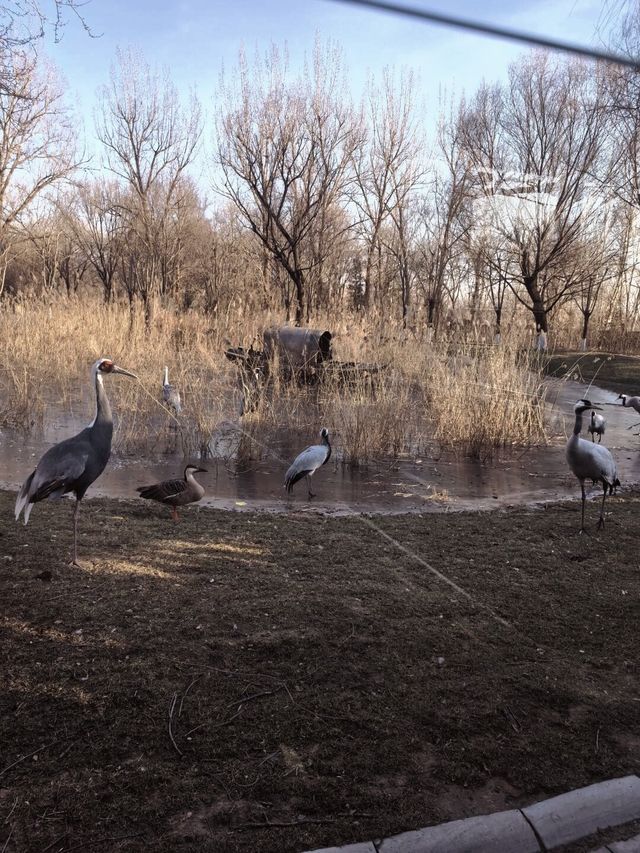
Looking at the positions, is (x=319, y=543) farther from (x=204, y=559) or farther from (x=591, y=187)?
(x=591, y=187)

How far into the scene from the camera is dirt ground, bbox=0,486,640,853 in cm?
207

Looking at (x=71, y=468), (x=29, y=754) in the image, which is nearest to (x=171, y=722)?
(x=29, y=754)

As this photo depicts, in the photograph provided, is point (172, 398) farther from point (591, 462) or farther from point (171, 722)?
point (171, 722)

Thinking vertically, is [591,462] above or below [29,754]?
above

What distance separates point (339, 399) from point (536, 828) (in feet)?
18.7

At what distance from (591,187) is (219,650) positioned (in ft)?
80.1

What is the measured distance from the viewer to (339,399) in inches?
294

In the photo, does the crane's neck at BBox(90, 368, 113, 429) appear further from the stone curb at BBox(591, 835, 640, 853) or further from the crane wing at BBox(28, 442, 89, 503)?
the stone curb at BBox(591, 835, 640, 853)

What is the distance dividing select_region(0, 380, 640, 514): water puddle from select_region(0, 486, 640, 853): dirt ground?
4.24 ft

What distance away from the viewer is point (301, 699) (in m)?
2.65

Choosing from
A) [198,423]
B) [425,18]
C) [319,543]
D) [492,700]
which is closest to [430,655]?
[492,700]

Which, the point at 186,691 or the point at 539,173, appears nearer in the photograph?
the point at 186,691

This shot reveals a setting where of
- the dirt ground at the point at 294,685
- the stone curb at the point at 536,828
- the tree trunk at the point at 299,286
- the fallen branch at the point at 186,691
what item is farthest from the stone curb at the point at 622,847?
the tree trunk at the point at 299,286

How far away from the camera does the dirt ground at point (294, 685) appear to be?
6.79ft
